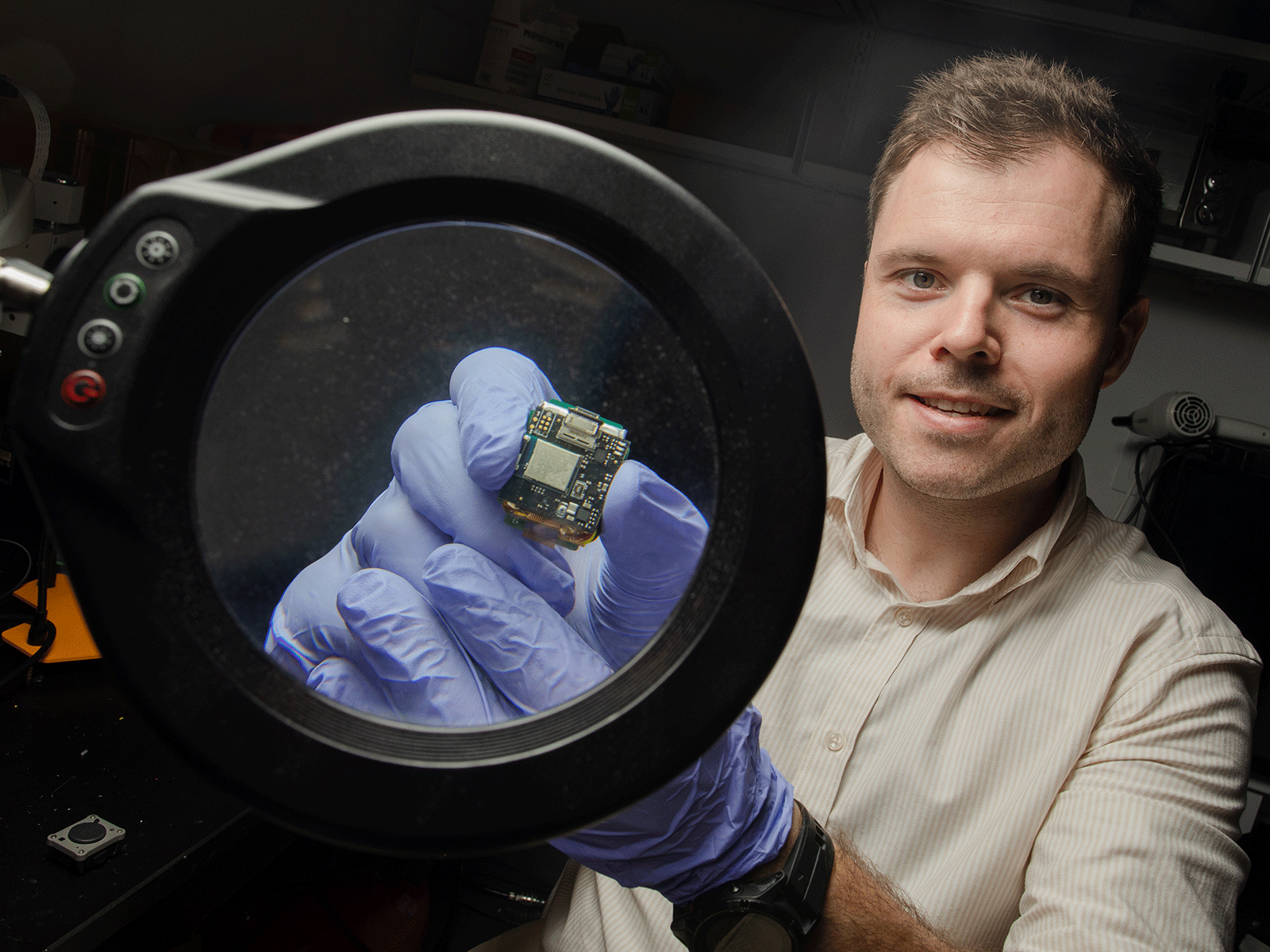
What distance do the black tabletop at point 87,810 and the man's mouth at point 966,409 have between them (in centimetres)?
89

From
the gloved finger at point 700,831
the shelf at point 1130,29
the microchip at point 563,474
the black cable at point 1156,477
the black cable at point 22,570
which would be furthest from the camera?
the black cable at point 1156,477

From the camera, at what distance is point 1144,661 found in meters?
0.95

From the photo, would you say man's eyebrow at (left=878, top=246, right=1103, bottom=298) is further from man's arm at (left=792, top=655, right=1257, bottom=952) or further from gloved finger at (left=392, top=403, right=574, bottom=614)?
gloved finger at (left=392, top=403, right=574, bottom=614)

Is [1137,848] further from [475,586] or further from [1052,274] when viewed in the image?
[475,586]

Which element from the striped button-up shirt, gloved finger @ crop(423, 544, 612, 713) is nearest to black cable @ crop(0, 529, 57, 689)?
the striped button-up shirt

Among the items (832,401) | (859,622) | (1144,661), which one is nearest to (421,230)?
(859,622)

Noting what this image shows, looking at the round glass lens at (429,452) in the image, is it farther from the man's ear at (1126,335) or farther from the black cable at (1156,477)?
the black cable at (1156,477)

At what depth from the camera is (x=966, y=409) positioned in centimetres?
95

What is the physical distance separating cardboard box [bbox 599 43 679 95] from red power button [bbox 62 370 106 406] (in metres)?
1.63

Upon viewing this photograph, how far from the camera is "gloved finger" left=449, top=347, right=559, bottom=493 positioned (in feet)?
1.53

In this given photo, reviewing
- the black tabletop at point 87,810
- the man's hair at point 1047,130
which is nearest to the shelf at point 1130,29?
the man's hair at point 1047,130

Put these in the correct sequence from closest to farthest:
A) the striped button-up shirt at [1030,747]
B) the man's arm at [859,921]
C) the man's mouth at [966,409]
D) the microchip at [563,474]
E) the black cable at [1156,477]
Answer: the microchip at [563,474]
the man's arm at [859,921]
the striped button-up shirt at [1030,747]
the man's mouth at [966,409]
the black cable at [1156,477]

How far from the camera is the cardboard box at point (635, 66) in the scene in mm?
1764

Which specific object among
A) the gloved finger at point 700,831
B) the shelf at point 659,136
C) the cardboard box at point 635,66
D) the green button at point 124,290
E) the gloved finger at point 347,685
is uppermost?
the cardboard box at point 635,66
